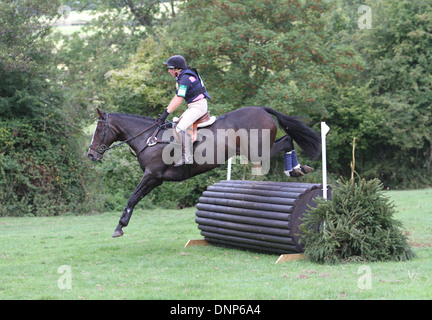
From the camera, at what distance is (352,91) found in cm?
2450

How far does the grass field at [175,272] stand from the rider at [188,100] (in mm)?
1718

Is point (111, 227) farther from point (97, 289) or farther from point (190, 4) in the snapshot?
point (190, 4)

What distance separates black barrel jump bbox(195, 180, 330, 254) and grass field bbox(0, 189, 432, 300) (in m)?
0.27

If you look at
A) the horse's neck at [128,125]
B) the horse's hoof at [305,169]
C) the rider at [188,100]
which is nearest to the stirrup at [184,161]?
the rider at [188,100]

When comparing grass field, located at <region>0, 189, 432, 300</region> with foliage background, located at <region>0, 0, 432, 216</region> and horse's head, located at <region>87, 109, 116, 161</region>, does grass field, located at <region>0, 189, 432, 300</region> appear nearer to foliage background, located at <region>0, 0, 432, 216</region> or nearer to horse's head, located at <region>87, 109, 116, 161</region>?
horse's head, located at <region>87, 109, 116, 161</region>

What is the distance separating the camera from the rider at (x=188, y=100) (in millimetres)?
8531

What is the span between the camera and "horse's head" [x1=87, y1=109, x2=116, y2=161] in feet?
29.4

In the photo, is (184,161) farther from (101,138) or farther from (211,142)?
(101,138)

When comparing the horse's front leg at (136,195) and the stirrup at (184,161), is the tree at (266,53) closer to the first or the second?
the horse's front leg at (136,195)

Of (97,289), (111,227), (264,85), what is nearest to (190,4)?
(264,85)

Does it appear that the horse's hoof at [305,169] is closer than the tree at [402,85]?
Yes

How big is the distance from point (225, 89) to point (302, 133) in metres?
10.8

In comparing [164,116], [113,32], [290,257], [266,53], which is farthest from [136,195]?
[113,32]

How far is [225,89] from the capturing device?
1941cm
